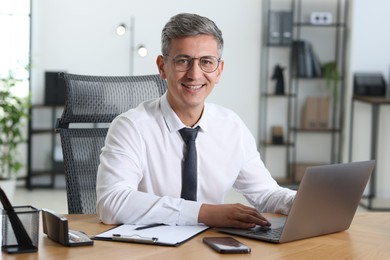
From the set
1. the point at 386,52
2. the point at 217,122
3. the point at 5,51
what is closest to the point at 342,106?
the point at 386,52

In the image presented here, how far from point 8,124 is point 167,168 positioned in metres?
4.16

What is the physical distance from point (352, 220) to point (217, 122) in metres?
0.56

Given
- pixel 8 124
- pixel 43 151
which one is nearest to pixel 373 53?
pixel 43 151

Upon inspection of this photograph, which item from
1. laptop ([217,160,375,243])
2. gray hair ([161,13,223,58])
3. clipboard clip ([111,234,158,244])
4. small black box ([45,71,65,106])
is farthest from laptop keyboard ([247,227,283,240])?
small black box ([45,71,65,106])

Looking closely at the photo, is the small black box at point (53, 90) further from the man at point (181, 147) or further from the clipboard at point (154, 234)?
the clipboard at point (154, 234)

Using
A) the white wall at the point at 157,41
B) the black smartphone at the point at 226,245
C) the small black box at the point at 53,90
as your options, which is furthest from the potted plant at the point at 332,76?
the black smartphone at the point at 226,245

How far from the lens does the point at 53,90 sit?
683 cm

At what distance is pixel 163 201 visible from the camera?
87.9 inches

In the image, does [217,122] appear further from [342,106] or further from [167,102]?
[342,106]

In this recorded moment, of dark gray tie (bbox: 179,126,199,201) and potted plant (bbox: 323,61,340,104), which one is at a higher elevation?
potted plant (bbox: 323,61,340,104)

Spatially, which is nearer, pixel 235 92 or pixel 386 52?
pixel 386 52

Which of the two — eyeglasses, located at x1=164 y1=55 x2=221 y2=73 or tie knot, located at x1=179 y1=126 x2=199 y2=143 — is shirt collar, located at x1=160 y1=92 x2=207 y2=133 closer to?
tie knot, located at x1=179 y1=126 x2=199 y2=143

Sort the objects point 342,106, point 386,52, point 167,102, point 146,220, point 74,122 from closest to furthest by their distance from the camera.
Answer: point 146,220, point 167,102, point 74,122, point 386,52, point 342,106

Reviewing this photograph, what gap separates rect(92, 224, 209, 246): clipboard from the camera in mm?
1999
